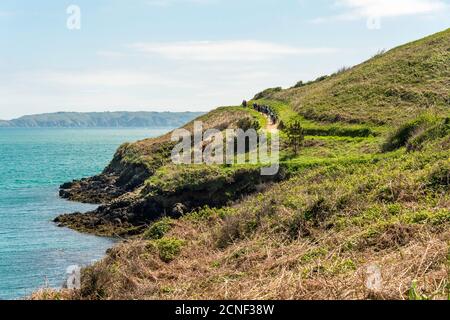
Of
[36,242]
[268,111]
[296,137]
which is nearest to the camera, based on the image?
[36,242]

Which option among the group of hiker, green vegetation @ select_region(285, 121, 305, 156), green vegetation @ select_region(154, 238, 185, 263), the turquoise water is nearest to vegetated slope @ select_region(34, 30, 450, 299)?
green vegetation @ select_region(154, 238, 185, 263)

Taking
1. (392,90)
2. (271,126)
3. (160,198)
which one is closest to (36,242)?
(160,198)

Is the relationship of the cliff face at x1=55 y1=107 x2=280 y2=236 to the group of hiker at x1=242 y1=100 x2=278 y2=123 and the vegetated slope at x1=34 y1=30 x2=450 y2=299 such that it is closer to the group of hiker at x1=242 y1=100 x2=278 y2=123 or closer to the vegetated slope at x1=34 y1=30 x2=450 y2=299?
the vegetated slope at x1=34 y1=30 x2=450 y2=299

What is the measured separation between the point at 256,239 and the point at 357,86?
53.6 meters

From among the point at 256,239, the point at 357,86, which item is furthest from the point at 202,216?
the point at 357,86

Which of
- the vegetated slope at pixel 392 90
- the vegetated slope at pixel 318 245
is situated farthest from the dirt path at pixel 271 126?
the vegetated slope at pixel 318 245

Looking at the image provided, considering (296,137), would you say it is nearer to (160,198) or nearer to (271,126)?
(160,198)

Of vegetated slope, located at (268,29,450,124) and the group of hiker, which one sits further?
the group of hiker

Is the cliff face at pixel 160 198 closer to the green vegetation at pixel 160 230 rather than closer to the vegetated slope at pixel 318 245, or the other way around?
the vegetated slope at pixel 318 245

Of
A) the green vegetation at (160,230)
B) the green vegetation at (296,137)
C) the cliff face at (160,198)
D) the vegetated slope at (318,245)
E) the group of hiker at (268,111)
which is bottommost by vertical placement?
the cliff face at (160,198)

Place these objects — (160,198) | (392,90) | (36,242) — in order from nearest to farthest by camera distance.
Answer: (36,242) < (160,198) < (392,90)

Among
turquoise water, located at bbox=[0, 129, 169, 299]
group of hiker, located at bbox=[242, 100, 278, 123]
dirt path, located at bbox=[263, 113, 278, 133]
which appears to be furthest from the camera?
group of hiker, located at bbox=[242, 100, 278, 123]

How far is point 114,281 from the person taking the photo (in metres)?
14.7
